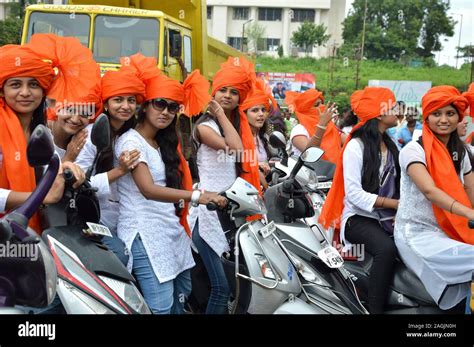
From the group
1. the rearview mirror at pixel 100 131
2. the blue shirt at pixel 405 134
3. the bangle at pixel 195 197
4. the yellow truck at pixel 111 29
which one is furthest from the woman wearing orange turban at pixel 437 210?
the blue shirt at pixel 405 134

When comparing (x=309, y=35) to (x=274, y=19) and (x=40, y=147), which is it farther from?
(x=40, y=147)

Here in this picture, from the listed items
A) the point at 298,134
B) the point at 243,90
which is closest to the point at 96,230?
the point at 243,90

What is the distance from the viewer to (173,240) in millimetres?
3301

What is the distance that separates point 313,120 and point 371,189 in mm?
2189

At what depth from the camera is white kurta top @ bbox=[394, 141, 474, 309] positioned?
332 cm

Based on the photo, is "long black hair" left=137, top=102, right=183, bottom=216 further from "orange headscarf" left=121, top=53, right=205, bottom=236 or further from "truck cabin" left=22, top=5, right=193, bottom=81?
"truck cabin" left=22, top=5, right=193, bottom=81

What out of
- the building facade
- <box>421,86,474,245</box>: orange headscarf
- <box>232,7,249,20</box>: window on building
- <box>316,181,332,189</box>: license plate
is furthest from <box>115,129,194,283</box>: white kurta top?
<box>232,7,249,20</box>: window on building

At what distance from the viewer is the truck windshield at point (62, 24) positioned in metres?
9.77

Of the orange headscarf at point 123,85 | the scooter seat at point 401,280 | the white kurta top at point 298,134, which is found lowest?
the scooter seat at point 401,280

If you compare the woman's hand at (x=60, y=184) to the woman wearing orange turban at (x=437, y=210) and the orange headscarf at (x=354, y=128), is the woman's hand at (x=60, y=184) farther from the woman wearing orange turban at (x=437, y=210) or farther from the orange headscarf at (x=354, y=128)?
the orange headscarf at (x=354, y=128)

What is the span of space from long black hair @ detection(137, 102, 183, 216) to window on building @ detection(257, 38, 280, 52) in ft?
127

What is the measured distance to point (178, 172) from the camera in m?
3.41

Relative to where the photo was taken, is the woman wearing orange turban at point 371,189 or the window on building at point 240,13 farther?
the window on building at point 240,13
